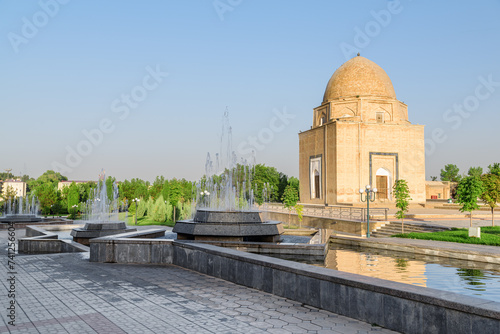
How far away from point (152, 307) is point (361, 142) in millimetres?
29732

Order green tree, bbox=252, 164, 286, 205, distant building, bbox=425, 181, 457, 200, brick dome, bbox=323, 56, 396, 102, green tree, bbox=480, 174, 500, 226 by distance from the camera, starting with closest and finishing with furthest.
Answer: green tree, bbox=480, 174, 500, 226, brick dome, bbox=323, 56, 396, 102, distant building, bbox=425, 181, 457, 200, green tree, bbox=252, 164, 286, 205

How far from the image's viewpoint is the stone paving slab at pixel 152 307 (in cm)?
410

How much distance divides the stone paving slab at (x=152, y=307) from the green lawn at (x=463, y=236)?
38.0 feet

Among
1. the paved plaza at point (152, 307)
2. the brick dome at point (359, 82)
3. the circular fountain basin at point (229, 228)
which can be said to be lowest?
the paved plaza at point (152, 307)

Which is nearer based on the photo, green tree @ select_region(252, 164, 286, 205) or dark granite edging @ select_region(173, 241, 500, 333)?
dark granite edging @ select_region(173, 241, 500, 333)

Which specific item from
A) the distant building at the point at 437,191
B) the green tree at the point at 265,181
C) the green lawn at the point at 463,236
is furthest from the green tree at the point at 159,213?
the distant building at the point at 437,191

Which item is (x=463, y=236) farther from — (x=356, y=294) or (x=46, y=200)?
(x=46, y=200)

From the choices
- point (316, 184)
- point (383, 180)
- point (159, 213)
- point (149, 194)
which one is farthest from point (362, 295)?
point (149, 194)

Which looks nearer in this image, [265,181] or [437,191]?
[437,191]

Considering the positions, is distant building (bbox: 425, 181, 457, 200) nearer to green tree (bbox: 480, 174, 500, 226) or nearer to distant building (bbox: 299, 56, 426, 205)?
distant building (bbox: 299, 56, 426, 205)

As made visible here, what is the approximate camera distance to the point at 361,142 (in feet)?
107

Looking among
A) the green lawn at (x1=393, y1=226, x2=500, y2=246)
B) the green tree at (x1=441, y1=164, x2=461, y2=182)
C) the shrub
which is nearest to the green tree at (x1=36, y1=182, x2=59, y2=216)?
→ the shrub

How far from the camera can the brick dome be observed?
3462 centimetres

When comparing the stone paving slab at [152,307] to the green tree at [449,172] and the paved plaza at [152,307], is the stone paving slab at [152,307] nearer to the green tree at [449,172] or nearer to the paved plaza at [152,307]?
the paved plaza at [152,307]
